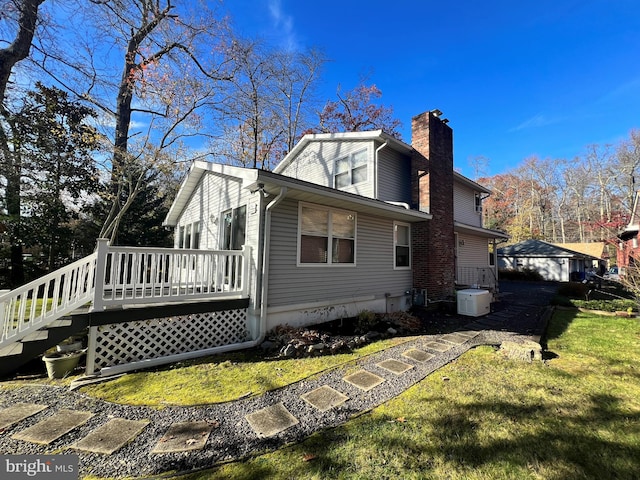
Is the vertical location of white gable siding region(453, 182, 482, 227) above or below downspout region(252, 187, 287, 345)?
above

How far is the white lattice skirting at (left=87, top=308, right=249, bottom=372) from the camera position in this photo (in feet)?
14.7

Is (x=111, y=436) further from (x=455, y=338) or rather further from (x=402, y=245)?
(x=402, y=245)

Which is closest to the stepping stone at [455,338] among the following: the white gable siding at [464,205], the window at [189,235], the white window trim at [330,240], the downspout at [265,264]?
the white window trim at [330,240]

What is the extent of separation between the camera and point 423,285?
9.22 meters

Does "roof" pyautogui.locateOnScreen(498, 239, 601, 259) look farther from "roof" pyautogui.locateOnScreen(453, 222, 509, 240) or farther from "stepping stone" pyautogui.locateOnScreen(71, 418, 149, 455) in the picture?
"stepping stone" pyautogui.locateOnScreen(71, 418, 149, 455)

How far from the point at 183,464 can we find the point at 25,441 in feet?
5.87

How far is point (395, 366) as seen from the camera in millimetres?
4594

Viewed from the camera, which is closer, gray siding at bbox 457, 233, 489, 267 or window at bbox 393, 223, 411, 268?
window at bbox 393, 223, 411, 268

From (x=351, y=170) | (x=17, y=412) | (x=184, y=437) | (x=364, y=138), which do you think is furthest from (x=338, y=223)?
(x=17, y=412)

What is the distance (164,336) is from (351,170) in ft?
26.3

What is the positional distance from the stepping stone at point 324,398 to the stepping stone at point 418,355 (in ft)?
6.32

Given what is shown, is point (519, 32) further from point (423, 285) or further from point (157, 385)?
point (157, 385)

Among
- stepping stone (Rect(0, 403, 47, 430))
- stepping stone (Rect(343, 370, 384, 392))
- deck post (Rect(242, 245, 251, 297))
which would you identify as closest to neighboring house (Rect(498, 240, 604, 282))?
stepping stone (Rect(343, 370, 384, 392))

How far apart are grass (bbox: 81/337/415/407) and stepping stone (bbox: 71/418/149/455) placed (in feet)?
1.38
